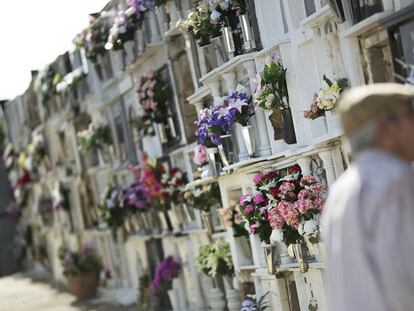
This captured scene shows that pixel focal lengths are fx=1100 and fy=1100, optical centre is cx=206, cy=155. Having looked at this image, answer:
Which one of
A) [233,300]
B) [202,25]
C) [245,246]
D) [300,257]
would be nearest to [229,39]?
[202,25]

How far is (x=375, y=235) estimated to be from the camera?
180 inches

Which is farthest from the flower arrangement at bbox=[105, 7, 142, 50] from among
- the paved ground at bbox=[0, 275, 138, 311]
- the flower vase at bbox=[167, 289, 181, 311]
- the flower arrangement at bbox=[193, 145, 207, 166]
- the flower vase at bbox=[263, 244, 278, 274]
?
the flower vase at bbox=[263, 244, 278, 274]

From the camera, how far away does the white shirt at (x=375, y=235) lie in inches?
178

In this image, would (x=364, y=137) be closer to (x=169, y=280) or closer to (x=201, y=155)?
(x=201, y=155)

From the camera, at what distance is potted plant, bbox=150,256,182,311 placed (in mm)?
21938

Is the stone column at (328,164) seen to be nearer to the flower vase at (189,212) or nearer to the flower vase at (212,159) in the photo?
the flower vase at (212,159)

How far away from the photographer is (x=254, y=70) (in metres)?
14.6

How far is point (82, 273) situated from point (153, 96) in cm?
1071

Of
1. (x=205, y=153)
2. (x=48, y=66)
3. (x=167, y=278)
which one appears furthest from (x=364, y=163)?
(x=48, y=66)

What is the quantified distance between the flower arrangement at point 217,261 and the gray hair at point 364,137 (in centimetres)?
1321

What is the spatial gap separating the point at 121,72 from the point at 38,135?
16098mm

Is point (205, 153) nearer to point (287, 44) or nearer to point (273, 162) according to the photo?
point (273, 162)

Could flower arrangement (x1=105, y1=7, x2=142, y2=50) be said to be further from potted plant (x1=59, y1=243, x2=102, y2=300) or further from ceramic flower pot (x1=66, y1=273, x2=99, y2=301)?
ceramic flower pot (x1=66, y1=273, x2=99, y2=301)

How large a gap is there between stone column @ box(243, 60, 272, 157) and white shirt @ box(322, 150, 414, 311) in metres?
9.86
